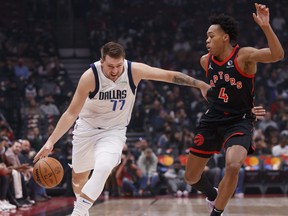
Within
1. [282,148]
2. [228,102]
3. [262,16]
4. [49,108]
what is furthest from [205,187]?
[49,108]

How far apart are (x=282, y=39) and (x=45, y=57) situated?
7.08m

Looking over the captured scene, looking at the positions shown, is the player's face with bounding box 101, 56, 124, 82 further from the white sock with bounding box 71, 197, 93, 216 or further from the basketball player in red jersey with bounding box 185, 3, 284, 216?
the white sock with bounding box 71, 197, 93, 216

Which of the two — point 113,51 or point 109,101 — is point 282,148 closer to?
point 109,101

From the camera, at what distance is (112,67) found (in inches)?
252

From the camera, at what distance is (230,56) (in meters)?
6.59

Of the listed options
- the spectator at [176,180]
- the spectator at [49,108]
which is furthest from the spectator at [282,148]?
the spectator at [49,108]

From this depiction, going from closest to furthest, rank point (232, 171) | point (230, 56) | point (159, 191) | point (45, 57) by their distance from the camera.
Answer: point (232, 171), point (230, 56), point (159, 191), point (45, 57)

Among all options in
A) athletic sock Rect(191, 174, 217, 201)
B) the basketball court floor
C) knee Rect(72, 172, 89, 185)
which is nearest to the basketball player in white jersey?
knee Rect(72, 172, 89, 185)

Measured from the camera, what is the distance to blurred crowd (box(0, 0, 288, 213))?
14.0 metres

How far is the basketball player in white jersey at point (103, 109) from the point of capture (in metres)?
6.33

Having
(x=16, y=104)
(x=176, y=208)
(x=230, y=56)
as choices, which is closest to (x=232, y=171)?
(x=230, y=56)

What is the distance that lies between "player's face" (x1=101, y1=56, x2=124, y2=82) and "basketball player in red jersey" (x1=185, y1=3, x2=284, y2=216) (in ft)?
3.02

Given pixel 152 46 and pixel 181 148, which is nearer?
pixel 181 148

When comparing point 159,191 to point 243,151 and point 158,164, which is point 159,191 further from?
point 243,151
